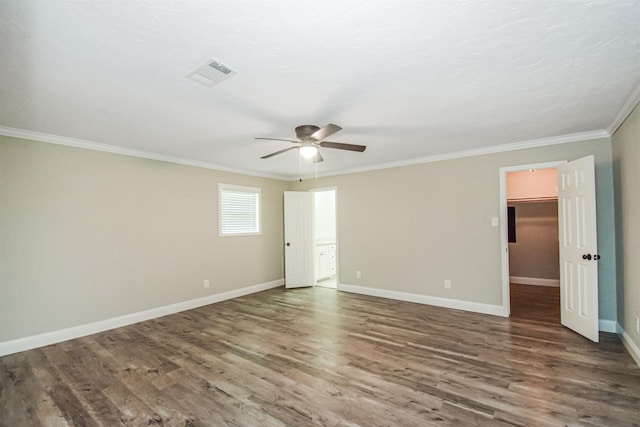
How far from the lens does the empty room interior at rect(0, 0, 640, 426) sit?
171cm

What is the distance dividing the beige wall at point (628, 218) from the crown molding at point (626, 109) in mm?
44

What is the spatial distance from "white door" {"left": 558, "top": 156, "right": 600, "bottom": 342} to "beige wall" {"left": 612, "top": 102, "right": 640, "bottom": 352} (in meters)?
0.26

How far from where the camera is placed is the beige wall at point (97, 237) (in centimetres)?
318

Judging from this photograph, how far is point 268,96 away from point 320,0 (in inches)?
43.9

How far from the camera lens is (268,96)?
242 centimetres

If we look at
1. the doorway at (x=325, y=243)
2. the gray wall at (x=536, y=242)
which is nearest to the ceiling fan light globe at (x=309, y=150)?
the doorway at (x=325, y=243)

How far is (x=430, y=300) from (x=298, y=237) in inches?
115

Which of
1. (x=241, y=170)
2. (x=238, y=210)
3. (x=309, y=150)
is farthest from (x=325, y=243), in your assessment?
(x=309, y=150)

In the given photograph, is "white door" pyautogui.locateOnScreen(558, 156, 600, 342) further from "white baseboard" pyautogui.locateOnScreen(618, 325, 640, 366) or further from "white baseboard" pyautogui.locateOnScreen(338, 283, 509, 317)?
"white baseboard" pyautogui.locateOnScreen(338, 283, 509, 317)

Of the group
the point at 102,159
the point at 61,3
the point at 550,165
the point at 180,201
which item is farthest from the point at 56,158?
the point at 550,165

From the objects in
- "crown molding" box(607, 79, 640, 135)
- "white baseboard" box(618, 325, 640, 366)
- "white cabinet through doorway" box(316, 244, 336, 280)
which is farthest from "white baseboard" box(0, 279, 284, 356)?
"crown molding" box(607, 79, 640, 135)

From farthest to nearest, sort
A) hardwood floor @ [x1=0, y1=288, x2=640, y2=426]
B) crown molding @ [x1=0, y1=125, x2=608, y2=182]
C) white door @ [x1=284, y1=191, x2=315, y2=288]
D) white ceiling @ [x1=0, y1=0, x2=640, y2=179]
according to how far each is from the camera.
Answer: white door @ [x1=284, y1=191, x2=315, y2=288] → crown molding @ [x1=0, y1=125, x2=608, y2=182] → hardwood floor @ [x1=0, y1=288, x2=640, y2=426] → white ceiling @ [x1=0, y1=0, x2=640, y2=179]

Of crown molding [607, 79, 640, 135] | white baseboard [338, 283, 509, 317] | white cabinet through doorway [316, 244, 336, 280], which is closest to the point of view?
crown molding [607, 79, 640, 135]

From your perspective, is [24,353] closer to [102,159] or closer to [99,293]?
[99,293]
